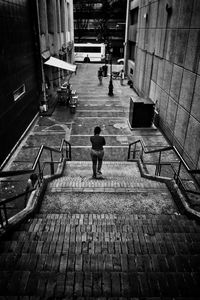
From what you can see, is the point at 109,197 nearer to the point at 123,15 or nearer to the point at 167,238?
the point at 167,238

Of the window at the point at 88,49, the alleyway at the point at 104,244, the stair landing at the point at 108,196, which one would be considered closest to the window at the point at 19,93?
the alleyway at the point at 104,244

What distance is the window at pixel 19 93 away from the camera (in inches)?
497

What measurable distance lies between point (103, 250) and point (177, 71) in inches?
385

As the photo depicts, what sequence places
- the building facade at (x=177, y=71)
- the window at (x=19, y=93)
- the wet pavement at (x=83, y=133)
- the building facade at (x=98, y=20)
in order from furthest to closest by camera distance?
1. the building facade at (x=98, y=20)
2. the window at (x=19, y=93)
3. the wet pavement at (x=83, y=133)
4. the building facade at (x=177, y=71)

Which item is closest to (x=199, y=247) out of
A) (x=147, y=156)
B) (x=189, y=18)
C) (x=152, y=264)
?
(x=152, y=264)

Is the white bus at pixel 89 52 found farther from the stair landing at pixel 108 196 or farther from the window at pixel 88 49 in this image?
the stair landing at pixel 108 196

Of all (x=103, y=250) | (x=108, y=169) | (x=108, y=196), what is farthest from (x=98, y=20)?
(x=103, y=250)

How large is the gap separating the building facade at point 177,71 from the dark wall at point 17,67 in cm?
797

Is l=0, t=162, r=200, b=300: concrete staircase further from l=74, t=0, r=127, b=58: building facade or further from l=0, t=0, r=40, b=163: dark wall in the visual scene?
l=74, t=0, r=127, b=58: building facade

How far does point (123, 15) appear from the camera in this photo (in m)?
55.9

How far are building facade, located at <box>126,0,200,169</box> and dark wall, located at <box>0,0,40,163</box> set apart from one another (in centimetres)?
797

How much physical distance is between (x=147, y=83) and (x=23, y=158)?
12.0 metres

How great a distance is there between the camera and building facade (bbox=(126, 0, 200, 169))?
9438mm

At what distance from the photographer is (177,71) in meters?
11.5
